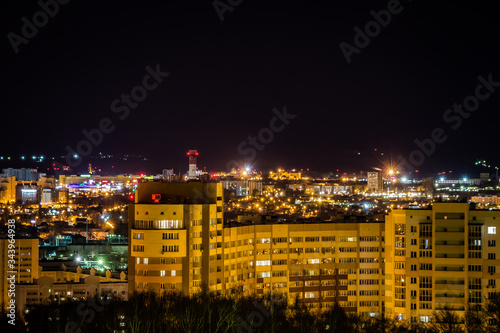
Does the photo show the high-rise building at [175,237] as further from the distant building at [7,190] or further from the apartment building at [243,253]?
the distant building at [7,190]

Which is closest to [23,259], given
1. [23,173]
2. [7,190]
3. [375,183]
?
[7,190]

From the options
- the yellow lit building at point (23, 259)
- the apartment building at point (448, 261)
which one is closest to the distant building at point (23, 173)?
the yellow lit building at point (23, 259)

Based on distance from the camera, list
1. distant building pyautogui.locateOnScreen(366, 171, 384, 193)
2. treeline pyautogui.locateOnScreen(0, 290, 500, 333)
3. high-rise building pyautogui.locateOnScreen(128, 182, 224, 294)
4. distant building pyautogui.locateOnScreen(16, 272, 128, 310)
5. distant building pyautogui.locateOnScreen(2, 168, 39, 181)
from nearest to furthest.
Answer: treeline pyautogui.locateOnScreen(0, 290, 500, 333), high-rise building pyautogui.locateOnScreen(128, 182, 224, 294), distant building pyautogui.locateOnScreen(16, 272, 128, 310), distant building pyautogui.locateOnScreen(366, 171, 384, 193), distant building pyautogui.locateOnScreen(2, 168, 39, 181)

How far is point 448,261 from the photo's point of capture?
11.4 meters

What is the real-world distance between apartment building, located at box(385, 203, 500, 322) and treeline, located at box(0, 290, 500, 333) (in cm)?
60

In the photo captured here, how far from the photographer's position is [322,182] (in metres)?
57.5

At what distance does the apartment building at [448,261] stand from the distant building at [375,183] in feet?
134

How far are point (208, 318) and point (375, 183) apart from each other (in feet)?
148

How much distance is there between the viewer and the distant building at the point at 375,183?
172ft

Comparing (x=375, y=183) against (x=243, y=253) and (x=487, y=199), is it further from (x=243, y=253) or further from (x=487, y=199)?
(x=243, y=253)

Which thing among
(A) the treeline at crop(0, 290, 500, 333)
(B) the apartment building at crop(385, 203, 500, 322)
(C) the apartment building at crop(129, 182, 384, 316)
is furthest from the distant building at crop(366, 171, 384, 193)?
(A) the treeline at crop(0, 290, 500, 333)

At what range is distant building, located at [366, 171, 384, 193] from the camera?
172 ft

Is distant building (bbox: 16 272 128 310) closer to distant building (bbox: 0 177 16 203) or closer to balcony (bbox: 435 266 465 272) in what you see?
balcony (bbox: 435 266 465 272)

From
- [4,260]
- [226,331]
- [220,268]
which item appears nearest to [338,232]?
[220,268]
